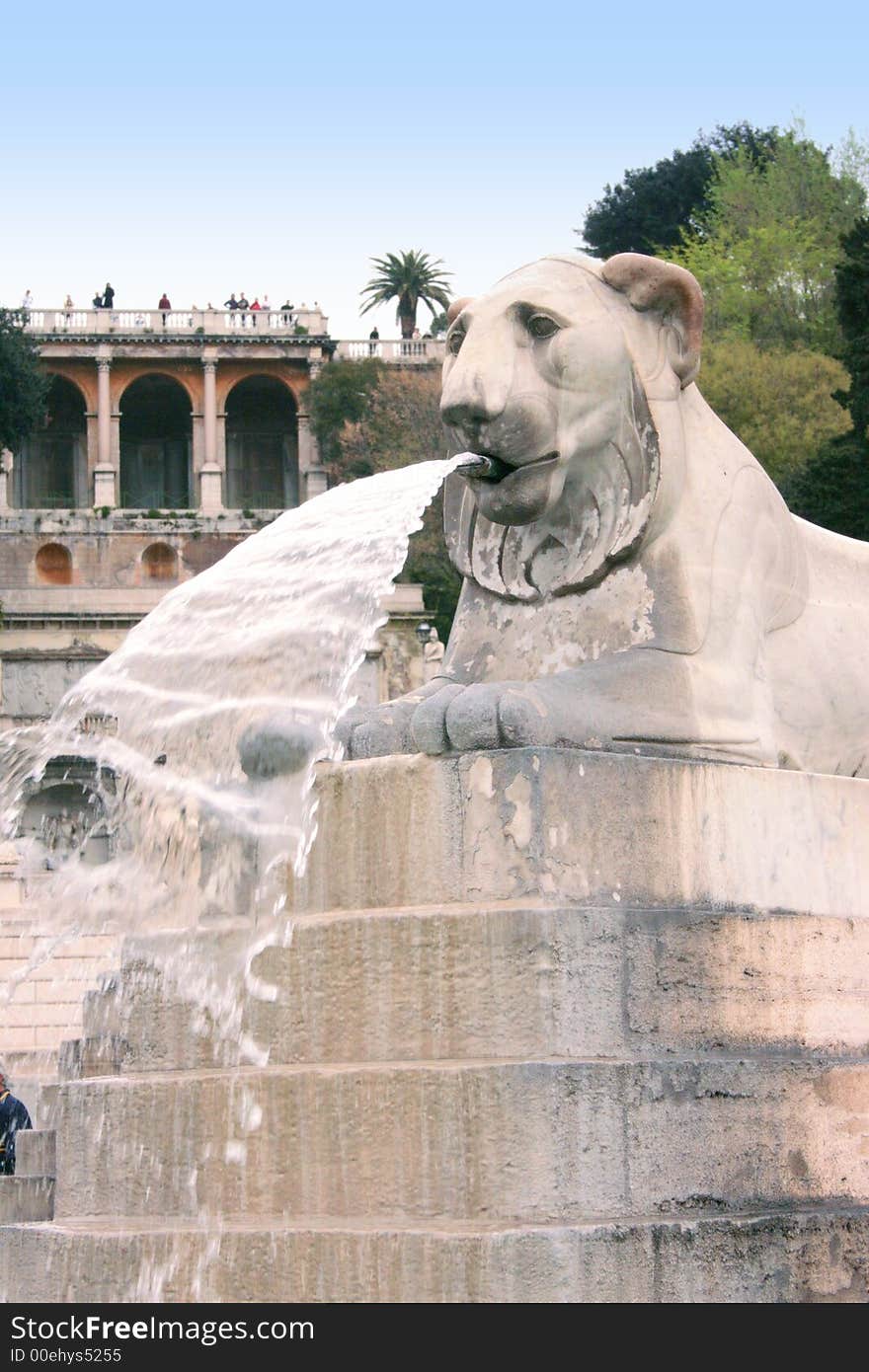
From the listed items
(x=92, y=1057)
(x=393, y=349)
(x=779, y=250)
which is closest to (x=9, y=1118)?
(x=92, y=1057)

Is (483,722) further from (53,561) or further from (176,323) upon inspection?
(176,323)

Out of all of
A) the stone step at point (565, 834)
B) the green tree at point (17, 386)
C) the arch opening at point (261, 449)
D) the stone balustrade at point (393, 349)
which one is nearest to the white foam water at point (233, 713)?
the stone step at point (565, 834)

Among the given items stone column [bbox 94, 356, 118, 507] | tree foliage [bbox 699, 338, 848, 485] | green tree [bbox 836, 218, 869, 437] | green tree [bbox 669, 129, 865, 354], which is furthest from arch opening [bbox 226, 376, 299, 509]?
green tree [bbox 836, 218, 869, 437]

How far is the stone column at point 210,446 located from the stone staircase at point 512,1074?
76807 mm

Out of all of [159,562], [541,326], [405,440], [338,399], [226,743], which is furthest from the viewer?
[338,399]

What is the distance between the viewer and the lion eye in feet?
28.3

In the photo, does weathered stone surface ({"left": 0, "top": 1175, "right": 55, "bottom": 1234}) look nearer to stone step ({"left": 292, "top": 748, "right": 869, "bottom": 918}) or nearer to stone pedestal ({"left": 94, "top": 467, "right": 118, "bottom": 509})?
stone step ({"left": 292, "top": 748, "right": 869, "bottom": 918})

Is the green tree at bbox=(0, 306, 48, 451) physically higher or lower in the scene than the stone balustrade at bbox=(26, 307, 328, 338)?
lower

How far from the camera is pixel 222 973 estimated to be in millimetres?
8531

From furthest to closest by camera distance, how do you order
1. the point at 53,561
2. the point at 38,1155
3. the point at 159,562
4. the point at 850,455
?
the point at 159,562, the point at 53,561, the point at 850,455, the point at 38,1155

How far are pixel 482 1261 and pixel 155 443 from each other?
84.8 m

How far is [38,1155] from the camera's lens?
982 centimetres

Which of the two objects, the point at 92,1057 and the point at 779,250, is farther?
the point at 779,250

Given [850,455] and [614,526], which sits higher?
[850,455]
